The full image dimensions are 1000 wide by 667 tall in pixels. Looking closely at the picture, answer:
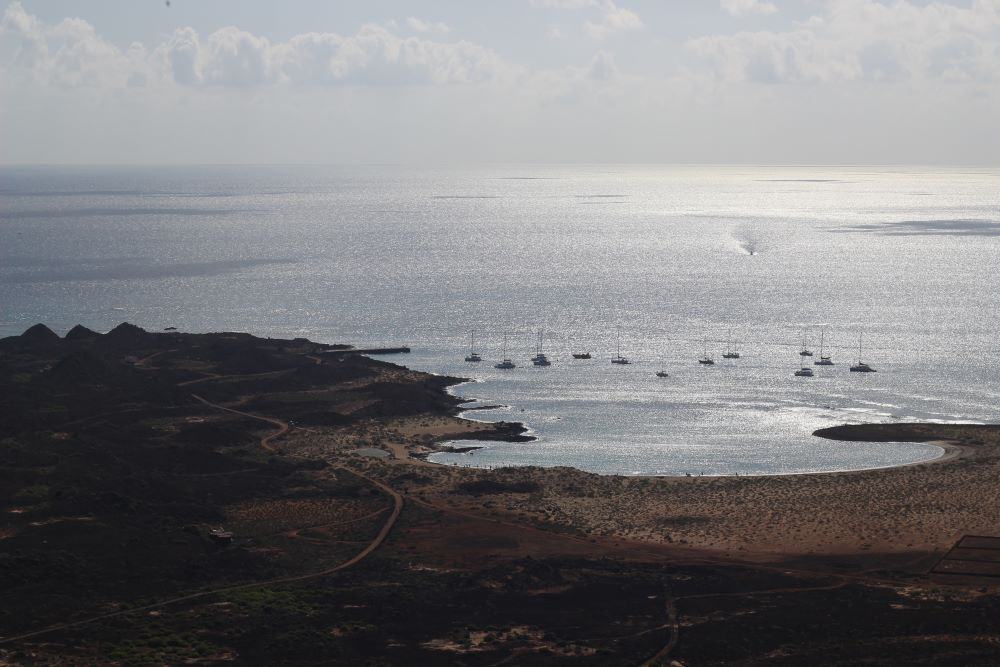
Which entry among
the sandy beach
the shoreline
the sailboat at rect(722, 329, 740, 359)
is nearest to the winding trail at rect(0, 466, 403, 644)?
the sandy beach

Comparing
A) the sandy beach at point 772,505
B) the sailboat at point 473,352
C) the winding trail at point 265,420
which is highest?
the sailboat at point 473,352

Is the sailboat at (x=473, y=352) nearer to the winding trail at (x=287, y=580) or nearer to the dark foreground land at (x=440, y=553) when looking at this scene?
the dark foreground land at (x=440, y=553)

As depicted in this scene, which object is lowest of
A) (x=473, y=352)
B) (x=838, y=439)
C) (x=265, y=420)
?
(x=838, y=439)

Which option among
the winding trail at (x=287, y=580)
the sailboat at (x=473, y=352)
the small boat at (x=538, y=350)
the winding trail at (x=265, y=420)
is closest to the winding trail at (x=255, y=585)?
the winding trail at (x=287, y=580)

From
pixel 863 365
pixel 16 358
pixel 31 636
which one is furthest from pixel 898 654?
pixel 16 358

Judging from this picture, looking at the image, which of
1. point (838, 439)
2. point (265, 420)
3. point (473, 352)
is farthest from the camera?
point (473, 352)

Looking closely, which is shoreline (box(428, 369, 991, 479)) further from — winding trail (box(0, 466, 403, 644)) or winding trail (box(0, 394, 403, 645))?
winding trail (box(0, 466, 403, 644))

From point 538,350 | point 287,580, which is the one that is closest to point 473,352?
point 538,350

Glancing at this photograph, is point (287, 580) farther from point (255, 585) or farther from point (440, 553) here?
point (440, 553)
